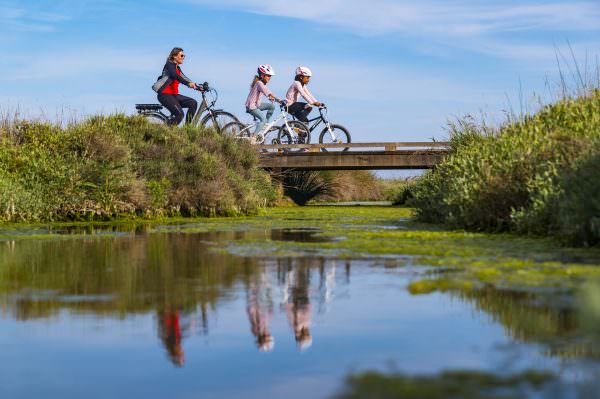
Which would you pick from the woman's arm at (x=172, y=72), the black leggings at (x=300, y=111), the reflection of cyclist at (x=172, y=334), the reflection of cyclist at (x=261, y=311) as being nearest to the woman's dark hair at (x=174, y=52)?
the woman's arm at (x=172, y=72)

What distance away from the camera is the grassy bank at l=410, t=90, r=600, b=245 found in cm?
898

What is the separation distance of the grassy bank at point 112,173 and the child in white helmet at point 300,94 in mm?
4747

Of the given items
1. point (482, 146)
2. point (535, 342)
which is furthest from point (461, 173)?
point (535, 342)

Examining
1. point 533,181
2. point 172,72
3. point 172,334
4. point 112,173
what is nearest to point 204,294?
point 172,334

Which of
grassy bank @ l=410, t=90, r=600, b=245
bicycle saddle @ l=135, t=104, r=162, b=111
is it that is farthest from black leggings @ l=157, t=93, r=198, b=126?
grassy bank @ l=410, t=90, r=600, b=245

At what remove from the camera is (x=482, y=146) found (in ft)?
48.9

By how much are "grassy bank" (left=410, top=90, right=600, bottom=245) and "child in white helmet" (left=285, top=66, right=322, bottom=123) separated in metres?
9.76

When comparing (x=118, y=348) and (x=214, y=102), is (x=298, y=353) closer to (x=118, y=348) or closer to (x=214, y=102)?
(x=118, y=348)

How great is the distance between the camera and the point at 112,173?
55.5ft

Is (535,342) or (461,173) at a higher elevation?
(461,173)

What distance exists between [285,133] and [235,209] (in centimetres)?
779

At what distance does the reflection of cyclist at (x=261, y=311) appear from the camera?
4.32 m

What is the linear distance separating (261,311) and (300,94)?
20825mm

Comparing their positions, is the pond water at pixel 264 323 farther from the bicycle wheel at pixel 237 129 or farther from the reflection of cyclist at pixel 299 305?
the bicycle wheel at pixel 237 129
